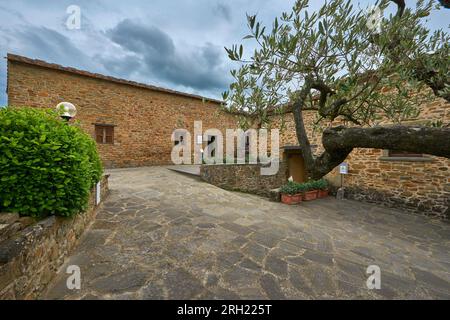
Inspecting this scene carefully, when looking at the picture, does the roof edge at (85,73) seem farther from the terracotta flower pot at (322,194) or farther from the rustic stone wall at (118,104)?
the terracotta flower pot at (322,194)

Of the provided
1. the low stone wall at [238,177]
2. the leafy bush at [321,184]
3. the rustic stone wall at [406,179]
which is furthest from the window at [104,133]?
the leafy bush at [321,184]

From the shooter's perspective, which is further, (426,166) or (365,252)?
(426,166)

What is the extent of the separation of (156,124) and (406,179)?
41.5 ft

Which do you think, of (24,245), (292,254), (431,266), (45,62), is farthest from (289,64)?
(45,62)

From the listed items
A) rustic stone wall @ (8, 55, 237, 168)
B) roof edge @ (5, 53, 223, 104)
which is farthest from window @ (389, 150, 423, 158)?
rustic stone wall @ (8, 55, 237, 168)

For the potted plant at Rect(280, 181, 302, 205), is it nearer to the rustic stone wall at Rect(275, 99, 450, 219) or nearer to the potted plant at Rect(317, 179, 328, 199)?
the potted plant at Rect(317, 179, 328, 199)

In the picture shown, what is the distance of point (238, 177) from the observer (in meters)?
8.99

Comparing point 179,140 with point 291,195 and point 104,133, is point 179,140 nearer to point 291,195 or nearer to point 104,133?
point 104,133

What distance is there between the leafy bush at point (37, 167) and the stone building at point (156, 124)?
258 cm

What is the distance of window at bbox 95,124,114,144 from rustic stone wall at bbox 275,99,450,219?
9592 millimetres

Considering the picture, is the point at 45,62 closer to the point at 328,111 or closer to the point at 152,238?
the point at 152,238

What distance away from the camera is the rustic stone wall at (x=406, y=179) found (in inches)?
221
